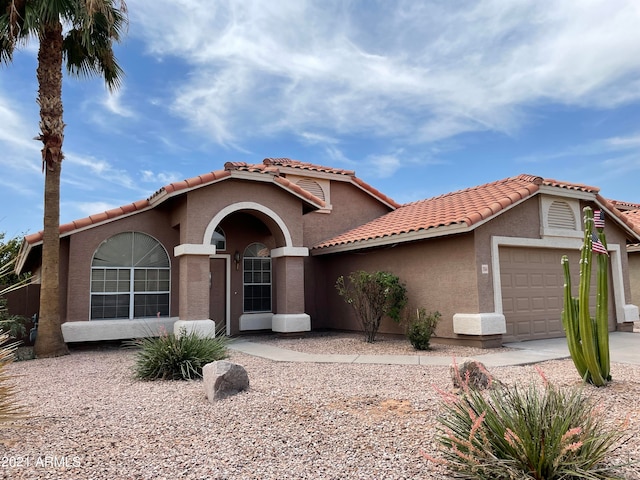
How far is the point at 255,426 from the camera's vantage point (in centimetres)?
516

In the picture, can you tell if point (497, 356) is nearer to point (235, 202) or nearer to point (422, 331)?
point (422, 331)

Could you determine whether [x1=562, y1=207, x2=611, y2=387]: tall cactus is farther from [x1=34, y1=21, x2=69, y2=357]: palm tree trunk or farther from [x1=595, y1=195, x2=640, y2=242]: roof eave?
[x1=34, y1=21, x2=69, y2=357]: palm tree trunk

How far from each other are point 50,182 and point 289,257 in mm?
6359

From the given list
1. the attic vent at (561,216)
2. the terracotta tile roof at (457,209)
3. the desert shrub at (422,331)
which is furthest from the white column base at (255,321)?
the attic vent at (561,216)

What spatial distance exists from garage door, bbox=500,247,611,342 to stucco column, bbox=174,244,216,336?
24.4 feet

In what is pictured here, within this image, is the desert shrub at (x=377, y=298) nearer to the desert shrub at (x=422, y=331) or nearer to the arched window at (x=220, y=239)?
the desert shrub at (x=422, y=331)

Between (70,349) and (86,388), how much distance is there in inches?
233

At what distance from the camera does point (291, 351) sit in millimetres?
11266

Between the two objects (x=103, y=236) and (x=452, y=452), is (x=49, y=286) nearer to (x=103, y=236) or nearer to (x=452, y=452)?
(x=103, y=236)

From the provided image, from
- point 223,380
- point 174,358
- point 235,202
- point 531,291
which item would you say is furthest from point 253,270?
point 223,380

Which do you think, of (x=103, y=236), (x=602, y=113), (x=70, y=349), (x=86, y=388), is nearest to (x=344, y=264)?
(x=103, y=236)

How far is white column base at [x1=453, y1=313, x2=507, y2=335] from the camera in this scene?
11070 millimetres

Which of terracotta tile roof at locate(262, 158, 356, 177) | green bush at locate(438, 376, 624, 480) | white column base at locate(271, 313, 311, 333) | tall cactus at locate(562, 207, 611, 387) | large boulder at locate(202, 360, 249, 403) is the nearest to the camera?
green bush at locate(438, 376, 624, 480)

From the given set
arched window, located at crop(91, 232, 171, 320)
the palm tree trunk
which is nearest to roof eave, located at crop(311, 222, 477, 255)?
arched window, located at crop(91, 232, 171, 320)
